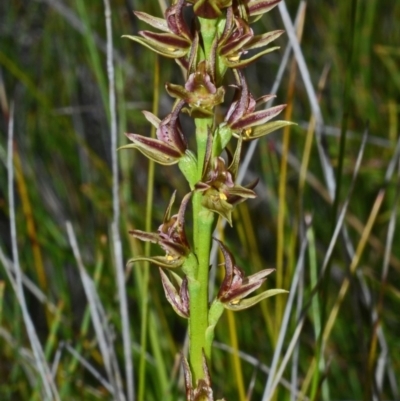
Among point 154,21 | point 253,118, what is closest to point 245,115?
point 253,118

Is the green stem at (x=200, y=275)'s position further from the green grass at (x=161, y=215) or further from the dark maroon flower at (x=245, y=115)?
the green grass at (x=161, y=215)

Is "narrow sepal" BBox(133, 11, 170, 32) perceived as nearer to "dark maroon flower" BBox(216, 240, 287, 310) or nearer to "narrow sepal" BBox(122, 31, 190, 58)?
"narrow sepal" BBox(122, 31, 190, 58)

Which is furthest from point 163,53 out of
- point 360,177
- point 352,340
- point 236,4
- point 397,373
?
point 360,177

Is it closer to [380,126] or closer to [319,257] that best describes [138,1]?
[380,126]

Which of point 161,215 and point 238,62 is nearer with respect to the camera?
point 238,62

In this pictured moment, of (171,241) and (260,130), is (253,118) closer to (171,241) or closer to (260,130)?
(260,130)

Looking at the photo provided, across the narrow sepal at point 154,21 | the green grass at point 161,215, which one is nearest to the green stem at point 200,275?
the narrow sepal at point 154,21
